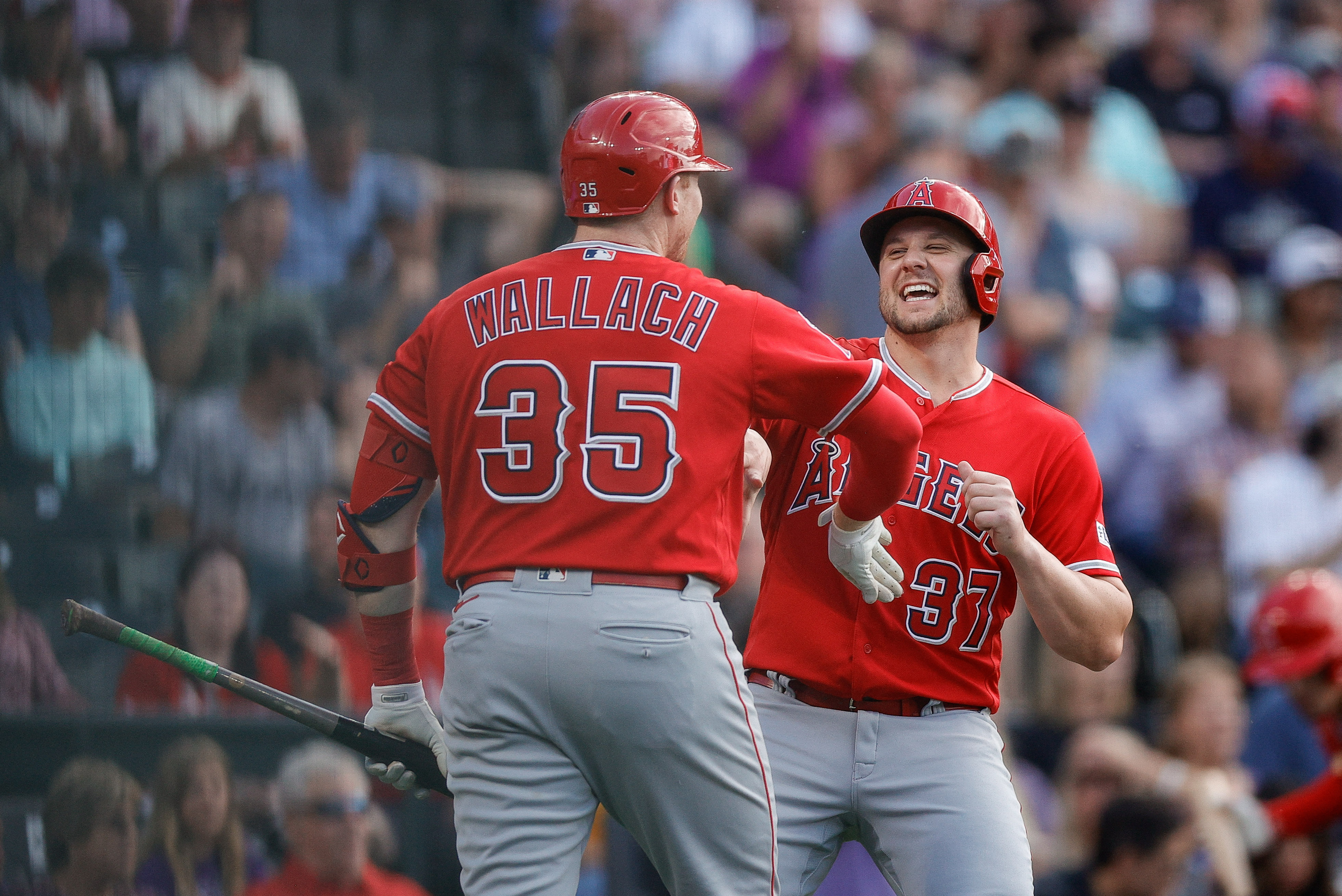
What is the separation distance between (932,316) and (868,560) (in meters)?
0.71

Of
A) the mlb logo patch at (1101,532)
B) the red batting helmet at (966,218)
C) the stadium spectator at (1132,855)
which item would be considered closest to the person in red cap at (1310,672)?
the stadium spectator at (1132,855)

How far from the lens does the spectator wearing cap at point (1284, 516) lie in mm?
7336

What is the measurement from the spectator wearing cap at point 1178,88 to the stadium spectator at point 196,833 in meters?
6.26

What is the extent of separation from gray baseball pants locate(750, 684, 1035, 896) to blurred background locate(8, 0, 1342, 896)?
75.4 inches

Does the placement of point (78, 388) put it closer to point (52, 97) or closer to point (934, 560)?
point (52, 97)

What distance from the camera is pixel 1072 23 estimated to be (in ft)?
29.5

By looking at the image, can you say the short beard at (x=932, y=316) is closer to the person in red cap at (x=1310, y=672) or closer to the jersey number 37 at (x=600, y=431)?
the jersey number 37 at (x=600, y=431)

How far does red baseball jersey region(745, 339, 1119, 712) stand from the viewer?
3.91 meters

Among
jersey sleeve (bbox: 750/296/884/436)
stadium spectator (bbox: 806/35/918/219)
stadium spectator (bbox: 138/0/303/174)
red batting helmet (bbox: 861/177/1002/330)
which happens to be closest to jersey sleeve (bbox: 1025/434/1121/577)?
red batting helmet (bbox: 861/177/1002/330)

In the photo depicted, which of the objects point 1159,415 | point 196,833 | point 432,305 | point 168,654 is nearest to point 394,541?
point 168,654

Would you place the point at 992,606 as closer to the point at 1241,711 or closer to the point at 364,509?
the point at 364,509

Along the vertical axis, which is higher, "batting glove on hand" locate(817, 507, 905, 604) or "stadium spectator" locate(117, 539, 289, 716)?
"batting glove on hand" locate(817, 507, 905, 604)

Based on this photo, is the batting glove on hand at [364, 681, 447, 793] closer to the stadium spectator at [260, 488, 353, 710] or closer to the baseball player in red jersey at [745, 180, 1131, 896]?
the baseball player in red jersey at [745, 180, 1131, 896]

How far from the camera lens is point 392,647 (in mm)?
3922
